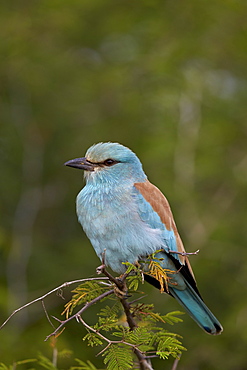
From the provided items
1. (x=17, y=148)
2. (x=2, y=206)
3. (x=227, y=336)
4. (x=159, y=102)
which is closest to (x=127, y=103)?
(x=159, y=102)

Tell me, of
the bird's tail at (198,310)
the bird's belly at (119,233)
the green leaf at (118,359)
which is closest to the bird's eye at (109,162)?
the bird's belly at (119,233)

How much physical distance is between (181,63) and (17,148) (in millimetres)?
2443

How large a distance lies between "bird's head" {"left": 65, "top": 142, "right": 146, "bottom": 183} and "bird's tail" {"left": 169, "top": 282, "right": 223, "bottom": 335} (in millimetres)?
923

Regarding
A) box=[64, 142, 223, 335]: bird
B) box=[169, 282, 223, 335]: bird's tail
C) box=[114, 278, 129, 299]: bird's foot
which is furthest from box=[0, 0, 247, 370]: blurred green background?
box=[114, 278, 129, 299]: bird's foot

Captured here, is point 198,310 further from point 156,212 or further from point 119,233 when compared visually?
point 119,233

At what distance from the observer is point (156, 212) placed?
4.55 m

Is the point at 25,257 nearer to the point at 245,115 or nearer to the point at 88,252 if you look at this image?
the point at 88,252

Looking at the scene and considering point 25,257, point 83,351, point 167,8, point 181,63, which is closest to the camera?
point 83,351

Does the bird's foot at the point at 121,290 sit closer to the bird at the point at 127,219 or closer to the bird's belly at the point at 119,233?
the bird at the point at 127,219

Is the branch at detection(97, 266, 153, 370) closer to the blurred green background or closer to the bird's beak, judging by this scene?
the bird's beak

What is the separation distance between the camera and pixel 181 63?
8.60 meters

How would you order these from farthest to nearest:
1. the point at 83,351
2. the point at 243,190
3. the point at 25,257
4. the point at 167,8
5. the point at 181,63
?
the point at 167,8, the point at 181,63, the point at 243,190, the point at 25,257, the point at 83,351

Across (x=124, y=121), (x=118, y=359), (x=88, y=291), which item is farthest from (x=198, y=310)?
(x=124, y=121)

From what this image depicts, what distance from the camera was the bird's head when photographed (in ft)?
15.1
